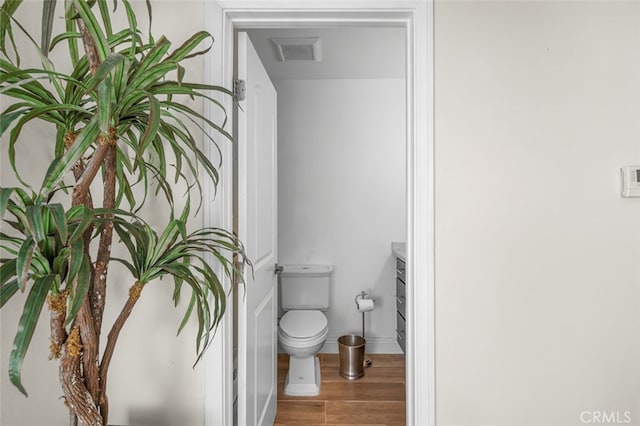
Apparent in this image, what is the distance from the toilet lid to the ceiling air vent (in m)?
1.89

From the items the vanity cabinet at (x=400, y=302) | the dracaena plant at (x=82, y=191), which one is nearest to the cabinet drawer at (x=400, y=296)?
the vanity cabinet at (x=400, y=302)

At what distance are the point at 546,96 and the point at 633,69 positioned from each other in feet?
1.07

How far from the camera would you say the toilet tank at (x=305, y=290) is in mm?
3020

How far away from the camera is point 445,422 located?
1363mm

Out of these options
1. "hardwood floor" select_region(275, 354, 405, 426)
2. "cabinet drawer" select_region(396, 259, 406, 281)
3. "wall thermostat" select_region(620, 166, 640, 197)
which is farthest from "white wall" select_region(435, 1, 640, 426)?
"cabinet drawer" select_region(396, 259, 406, 281)

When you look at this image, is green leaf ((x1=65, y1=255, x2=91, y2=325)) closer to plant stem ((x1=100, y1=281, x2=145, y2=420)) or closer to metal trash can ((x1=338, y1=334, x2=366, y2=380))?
plant stem ((x1=100, y1=281, x2=145, y2=420))

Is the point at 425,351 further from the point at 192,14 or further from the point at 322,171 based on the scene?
the point at 322,171

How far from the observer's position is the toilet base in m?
2.50

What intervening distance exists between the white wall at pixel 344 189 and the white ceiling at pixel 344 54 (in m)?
0.18

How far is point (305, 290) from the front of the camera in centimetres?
304

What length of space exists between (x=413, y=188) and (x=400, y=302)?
185cm

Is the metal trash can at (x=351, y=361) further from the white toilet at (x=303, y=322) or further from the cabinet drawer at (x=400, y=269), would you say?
the cabinet drawer at (x=400, y=269)

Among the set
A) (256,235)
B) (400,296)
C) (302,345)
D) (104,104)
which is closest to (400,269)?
(400,296)

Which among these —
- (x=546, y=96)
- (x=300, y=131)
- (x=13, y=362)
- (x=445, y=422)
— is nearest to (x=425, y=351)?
(x=445, y=422)
